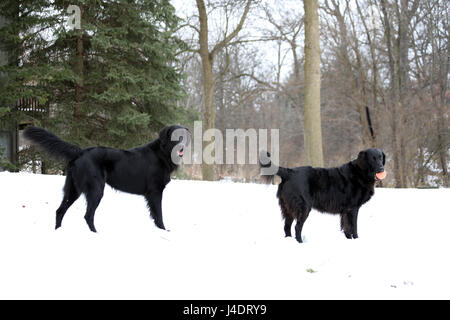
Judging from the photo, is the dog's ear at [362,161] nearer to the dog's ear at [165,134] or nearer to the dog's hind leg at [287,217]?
the dog's hind leg at [287,217]

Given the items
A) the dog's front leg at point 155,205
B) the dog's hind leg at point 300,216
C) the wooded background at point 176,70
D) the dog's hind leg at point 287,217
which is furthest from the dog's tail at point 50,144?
the wooded background at point 176,70

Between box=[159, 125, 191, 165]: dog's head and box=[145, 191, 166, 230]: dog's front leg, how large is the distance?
0.47 meters

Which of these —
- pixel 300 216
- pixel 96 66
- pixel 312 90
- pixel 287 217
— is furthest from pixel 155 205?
pixel 96 66

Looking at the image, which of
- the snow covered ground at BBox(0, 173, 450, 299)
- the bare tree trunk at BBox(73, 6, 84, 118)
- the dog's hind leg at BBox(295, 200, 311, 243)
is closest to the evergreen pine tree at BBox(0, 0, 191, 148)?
the bare tree trunk at BBox(73, 6, 84, 118)

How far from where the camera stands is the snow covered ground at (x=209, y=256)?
290 centimetres

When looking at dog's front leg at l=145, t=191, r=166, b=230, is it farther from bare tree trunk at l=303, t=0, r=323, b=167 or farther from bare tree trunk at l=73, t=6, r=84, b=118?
bare tree trunk at l=73, t=6, r=84, b=118

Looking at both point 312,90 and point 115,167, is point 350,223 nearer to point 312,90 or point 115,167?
point 115,167

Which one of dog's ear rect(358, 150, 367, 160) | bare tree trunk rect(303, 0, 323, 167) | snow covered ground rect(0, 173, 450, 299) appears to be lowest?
snow covered ground rect(0, 173, 450, 299)

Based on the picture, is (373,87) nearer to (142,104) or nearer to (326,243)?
(142,104)

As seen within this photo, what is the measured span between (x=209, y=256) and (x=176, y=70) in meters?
11.5

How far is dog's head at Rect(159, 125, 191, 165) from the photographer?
167 inches

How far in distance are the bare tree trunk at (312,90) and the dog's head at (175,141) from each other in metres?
7.14

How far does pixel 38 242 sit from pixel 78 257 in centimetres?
68

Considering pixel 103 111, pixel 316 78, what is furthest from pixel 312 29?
pixel 103 111
